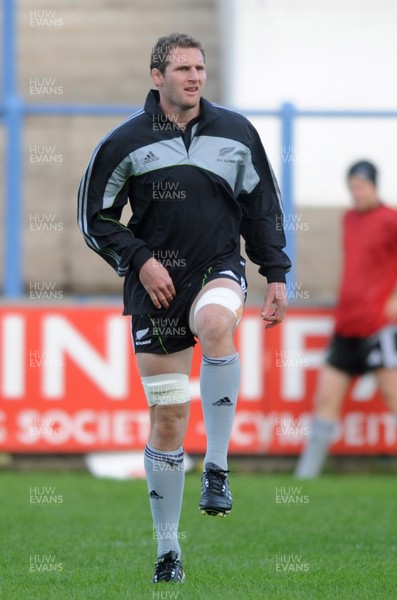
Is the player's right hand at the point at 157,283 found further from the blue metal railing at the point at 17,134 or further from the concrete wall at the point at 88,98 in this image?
the concrete wall at the point at 88,98

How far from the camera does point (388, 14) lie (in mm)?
14578

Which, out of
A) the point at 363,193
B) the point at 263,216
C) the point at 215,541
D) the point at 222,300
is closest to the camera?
the point at 222,300

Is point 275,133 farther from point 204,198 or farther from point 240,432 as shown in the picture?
point 204,198

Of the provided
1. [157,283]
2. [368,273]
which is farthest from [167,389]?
[368,273]

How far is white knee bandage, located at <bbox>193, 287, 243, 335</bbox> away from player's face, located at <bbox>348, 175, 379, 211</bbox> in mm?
5017

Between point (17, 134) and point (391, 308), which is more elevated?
point (17, 134)

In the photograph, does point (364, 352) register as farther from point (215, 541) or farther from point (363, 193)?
point (215, 541)

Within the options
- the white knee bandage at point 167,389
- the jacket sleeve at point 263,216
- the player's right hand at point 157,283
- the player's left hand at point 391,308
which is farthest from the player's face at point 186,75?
the player's left hand at point 391,308

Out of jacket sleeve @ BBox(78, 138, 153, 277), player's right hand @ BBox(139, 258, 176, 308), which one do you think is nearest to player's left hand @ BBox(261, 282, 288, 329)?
player's right hand @ BBox(139, 258, 176, 308)

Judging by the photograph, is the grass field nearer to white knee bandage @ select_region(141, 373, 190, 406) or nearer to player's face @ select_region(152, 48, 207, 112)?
white knee bandage @ select_region(141, 373, 190, 406)

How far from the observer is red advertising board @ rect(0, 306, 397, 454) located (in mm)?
10539

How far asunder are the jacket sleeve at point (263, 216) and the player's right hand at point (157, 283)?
1.70ft

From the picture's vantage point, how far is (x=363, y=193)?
10547mm

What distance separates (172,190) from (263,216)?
1.50ft
